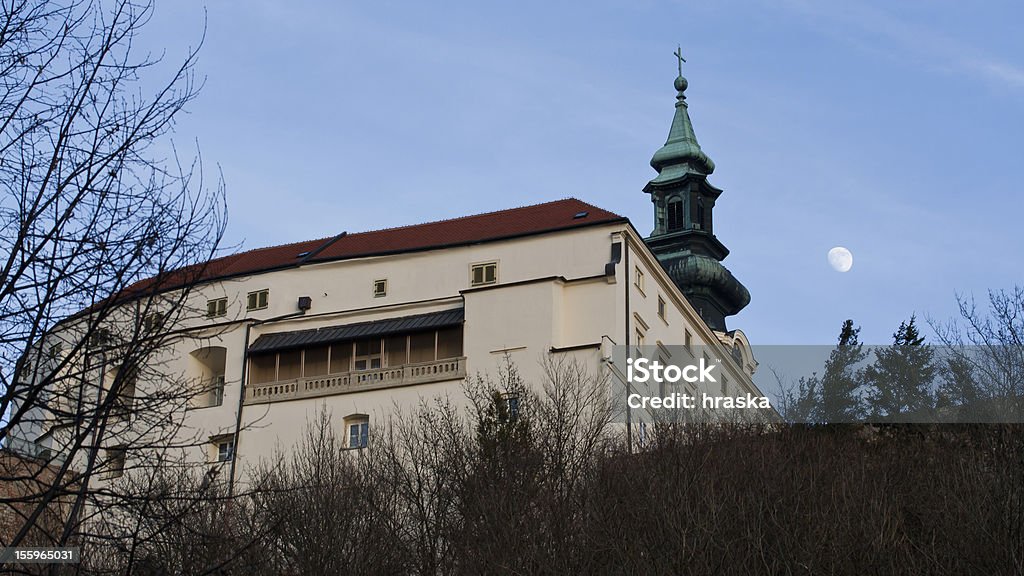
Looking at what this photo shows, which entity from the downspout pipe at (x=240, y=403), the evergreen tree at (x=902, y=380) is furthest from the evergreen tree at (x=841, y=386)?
the downspout pipe at (x=240, y=403)

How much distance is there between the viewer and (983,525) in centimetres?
2881

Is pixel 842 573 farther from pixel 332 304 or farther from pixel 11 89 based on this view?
pixel 332 304

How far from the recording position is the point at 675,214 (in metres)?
89.6

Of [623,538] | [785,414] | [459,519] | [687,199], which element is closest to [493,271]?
[785,414]

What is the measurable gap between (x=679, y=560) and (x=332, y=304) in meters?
31.9

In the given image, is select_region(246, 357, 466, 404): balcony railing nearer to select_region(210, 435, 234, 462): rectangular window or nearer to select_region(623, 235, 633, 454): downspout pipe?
select_region(210, 435, 234, 462): rectangular window

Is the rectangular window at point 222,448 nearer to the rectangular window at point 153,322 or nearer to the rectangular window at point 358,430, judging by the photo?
the rectangular window at point 358,430

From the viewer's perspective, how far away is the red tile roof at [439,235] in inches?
2217

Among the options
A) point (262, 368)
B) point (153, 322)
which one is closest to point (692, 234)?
point (262, 368)

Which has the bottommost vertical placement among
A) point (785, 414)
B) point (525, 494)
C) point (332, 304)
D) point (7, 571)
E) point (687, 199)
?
point (7, 571)

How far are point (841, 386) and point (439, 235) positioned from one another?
81.3 ft

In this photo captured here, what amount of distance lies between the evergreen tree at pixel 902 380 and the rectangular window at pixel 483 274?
17747 mm

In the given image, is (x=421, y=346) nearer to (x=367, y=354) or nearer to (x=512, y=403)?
(x=367, y=354)

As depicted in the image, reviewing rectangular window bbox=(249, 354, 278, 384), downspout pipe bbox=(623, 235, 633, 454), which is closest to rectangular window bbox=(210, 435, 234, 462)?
rectangular window bbox=(249, 354, 278, 384)
